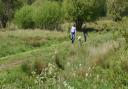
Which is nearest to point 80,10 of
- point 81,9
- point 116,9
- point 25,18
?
point 81,9

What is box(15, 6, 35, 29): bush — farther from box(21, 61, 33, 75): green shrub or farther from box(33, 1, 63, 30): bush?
box(21, 61, 33, 75): green shrub

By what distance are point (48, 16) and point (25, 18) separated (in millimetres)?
3878

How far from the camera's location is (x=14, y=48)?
29922 millimetres

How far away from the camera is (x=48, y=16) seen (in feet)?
204

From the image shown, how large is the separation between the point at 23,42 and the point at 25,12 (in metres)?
31.1

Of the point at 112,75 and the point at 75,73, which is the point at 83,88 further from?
the point at 75,73

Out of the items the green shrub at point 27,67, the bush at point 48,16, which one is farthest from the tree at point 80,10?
the green shrub at point 27,67

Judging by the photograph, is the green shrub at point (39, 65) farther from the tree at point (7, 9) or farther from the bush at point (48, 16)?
the tree at point (7, 9)

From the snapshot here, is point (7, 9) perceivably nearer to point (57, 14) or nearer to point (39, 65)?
point (57, 14)

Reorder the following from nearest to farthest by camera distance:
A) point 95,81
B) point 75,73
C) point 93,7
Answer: point 95,81 < point 75,73 < point 93,7

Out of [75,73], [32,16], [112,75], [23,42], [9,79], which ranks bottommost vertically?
[32,16]

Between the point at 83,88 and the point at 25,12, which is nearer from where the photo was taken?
the point at 83,88

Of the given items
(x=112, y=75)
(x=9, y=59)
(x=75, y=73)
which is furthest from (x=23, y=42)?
(x=112, y=75)

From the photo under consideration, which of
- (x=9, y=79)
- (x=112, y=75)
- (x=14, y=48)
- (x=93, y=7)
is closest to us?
(x=112, y=75)
